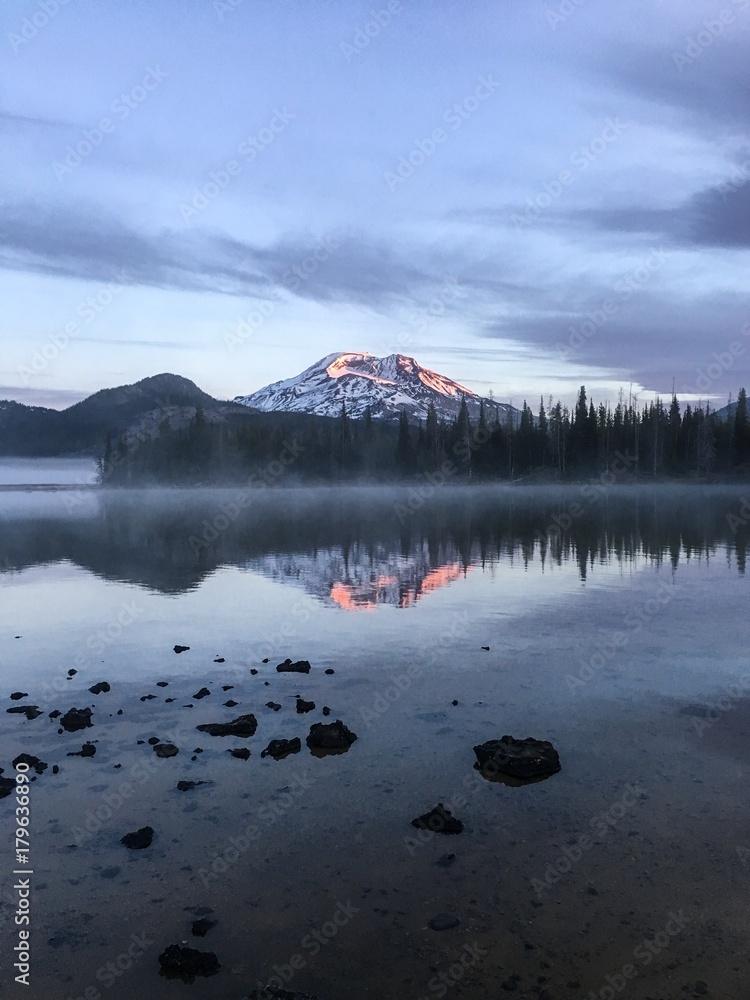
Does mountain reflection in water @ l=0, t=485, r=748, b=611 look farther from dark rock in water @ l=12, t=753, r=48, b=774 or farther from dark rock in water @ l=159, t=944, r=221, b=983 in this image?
dark rock in water @ l=159, t=944, r=221, b=983

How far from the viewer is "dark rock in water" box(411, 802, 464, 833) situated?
11.2 m

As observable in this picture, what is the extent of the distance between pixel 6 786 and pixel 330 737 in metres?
6.00

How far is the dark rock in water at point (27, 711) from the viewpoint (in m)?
16.3

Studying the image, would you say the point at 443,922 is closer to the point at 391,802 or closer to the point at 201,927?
the point at 201,927

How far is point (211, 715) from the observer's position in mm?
16641

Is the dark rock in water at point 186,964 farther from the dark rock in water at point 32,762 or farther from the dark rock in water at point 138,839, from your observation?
the dark rock in water at point 32,762

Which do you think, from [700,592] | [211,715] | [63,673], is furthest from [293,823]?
[700,592]

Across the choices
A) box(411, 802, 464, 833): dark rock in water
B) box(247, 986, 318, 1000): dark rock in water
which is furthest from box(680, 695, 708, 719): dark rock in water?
box(247, 986, 318, 1000): dark rock in water

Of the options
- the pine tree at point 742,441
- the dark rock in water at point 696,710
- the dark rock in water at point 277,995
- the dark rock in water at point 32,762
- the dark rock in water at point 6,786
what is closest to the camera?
the dark rock in water at point 277,995

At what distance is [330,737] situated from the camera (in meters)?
14.7

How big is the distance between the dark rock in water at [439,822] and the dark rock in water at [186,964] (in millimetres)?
3914

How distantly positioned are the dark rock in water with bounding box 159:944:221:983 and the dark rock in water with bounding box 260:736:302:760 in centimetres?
569

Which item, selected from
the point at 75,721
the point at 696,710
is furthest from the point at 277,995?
the point at 696,710

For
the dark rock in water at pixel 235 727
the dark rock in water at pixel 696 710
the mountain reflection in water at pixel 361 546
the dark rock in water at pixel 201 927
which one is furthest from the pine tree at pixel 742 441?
A: the dark rock in water at pixel 201 927
